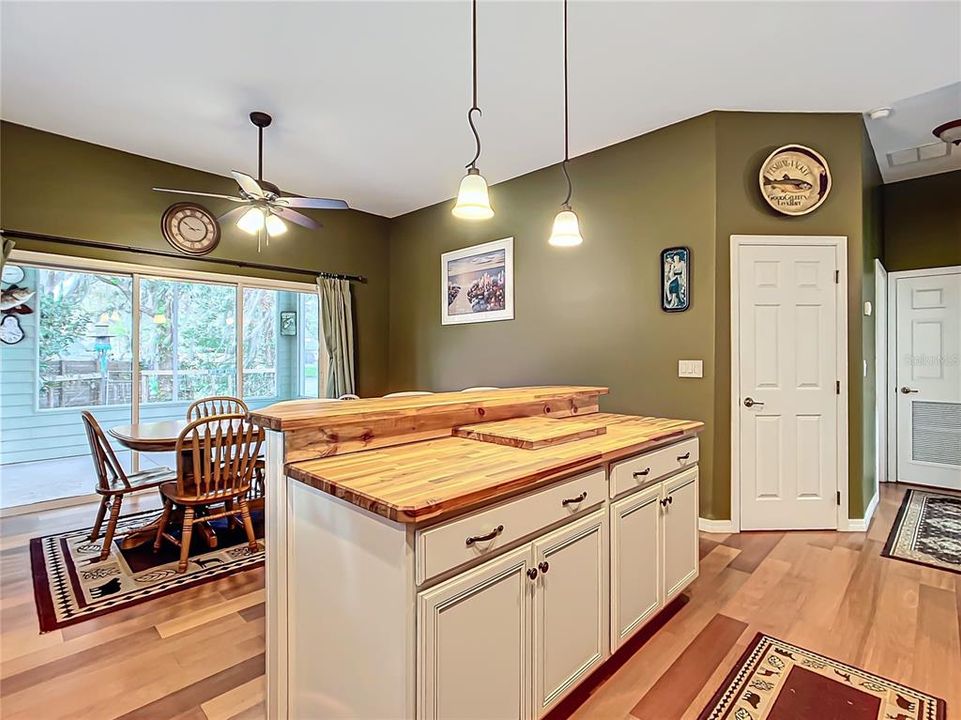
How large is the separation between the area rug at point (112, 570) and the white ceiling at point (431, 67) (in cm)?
293

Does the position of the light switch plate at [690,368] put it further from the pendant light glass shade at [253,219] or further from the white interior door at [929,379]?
the pendant light glass shade at [253,219]

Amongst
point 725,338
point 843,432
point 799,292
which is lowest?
point 843,432

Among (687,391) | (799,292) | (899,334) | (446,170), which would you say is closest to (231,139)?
(446,170)

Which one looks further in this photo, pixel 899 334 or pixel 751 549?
pixel 899 334

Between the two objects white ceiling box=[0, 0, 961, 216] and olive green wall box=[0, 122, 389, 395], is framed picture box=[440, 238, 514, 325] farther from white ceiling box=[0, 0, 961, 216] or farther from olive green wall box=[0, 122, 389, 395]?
olive green wall box=[0, 122, 389, 395]

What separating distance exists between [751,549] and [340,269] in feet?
15.6

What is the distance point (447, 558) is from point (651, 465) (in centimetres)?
118

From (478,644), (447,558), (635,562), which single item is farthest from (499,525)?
(635,562)

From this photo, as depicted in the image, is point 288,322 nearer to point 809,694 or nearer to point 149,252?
point 149,252

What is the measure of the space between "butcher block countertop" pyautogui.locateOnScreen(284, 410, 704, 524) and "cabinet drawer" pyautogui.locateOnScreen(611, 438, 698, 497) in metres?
0.05

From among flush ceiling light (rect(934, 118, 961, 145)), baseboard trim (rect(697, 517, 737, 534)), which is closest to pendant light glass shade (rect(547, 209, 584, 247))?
baseboard trim (rect(697, 517, 737, 534))

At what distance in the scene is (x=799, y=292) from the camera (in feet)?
11.1

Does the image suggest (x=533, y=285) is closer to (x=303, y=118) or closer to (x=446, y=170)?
(x=446, y=170)

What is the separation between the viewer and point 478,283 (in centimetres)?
505
